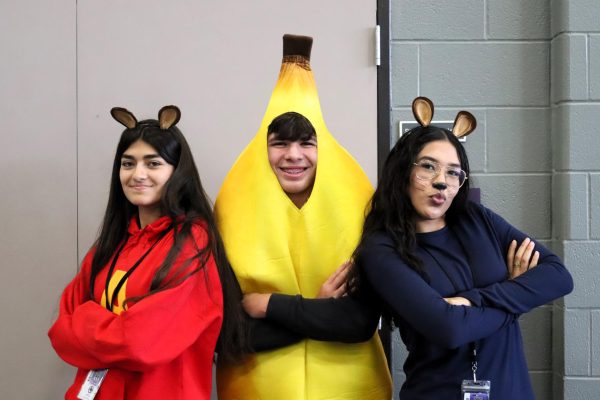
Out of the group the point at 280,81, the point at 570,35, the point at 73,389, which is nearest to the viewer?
the point at 73,389

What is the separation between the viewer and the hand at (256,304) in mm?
1568

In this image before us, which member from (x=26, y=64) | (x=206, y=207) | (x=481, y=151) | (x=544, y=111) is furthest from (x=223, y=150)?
(x=544, y=111)

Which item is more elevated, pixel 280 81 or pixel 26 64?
pixel 26 64

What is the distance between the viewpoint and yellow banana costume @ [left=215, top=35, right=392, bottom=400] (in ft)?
5.18

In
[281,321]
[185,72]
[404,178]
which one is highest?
[185,72]

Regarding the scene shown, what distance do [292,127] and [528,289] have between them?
0.67 metres

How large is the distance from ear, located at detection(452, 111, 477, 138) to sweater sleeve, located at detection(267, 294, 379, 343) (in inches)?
19.0

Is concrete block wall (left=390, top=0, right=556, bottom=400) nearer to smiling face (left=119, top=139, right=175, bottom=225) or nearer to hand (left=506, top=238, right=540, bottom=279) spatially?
hand (left=506, top=238, right=540, bottom=279)

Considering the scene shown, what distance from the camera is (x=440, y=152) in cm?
153

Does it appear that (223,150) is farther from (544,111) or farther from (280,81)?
(544,111)

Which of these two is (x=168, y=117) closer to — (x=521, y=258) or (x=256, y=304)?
(x=256, y=304)

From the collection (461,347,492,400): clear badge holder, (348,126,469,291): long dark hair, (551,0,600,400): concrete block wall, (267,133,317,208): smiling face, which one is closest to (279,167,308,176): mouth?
(267,133,317,208): smiling face

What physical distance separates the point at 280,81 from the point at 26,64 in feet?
3.19

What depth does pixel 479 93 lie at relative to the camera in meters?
2.09
